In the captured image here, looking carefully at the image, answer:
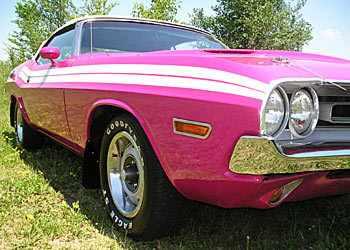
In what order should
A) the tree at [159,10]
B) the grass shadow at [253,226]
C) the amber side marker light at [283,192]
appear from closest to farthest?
the amber side marker light at [283,192]
the grass shadow at [253,226]
the tree at [159,10]

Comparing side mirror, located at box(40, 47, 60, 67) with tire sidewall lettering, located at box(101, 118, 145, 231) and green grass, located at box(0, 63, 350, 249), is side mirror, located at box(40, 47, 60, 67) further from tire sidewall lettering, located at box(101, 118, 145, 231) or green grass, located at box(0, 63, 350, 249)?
green grass, located at box(0, 63, 350, 249)

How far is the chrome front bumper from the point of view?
4.78 feet

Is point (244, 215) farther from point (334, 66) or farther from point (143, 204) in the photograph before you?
point (334, 66)

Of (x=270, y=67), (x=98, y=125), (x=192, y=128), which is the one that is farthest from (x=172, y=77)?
(x=98, y=125)

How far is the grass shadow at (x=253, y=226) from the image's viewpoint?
7.29 feet

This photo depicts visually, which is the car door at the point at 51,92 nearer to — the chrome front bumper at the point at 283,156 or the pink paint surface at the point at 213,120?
the pink paint surface at the point at 213,120

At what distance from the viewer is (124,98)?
6.75 ft

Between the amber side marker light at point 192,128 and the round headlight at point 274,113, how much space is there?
26 cm

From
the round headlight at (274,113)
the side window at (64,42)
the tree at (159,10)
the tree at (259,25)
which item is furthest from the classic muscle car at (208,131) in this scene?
the tree at (259,25)

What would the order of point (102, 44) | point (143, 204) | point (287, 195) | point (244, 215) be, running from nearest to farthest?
point (287, 195), point (143, 204), point (244, 215), point (102, 44)

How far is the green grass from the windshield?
4.28 feet

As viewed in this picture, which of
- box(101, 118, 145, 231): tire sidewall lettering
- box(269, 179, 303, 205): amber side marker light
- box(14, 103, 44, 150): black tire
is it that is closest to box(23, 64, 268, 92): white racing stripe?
box(101, 118, 145, 231): tire sidewall lettering

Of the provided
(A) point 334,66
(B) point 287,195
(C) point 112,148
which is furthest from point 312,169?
(C) point 112,148

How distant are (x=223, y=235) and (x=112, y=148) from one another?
3.24 feet
